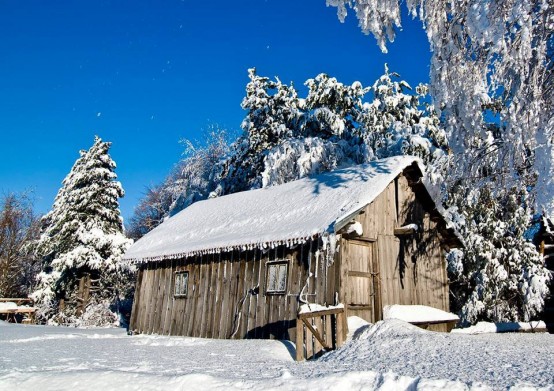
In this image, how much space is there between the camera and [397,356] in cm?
728

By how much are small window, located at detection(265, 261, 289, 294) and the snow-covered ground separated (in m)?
1.81

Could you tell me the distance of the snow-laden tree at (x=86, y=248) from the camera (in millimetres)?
25516

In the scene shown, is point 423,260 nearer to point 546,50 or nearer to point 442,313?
point 442,313

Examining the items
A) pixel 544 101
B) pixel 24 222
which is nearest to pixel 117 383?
pixel 544 101

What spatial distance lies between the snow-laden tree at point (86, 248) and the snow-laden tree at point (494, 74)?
20.4 m

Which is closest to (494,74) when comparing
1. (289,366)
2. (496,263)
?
(289,366)

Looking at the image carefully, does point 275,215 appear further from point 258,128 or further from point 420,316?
point 258,128

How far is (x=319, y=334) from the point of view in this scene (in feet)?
32.3

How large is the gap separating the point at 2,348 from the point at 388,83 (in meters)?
24.1

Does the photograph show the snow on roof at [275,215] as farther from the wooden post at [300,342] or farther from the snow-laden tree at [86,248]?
the snow-laden tree at [86,248]

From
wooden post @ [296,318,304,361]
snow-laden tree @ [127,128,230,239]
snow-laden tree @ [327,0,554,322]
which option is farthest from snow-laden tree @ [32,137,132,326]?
snow-laden tree @ [327,0,554,322]

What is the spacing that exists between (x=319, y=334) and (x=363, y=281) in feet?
10.1

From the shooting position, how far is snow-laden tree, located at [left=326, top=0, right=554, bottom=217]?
8469mm

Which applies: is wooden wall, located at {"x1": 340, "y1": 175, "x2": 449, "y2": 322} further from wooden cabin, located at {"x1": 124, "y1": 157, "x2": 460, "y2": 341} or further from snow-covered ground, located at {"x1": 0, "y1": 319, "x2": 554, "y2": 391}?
snow-covered ground, located at {"x1": 0, "y1": 319, "x2": 554, "y2": 391}
